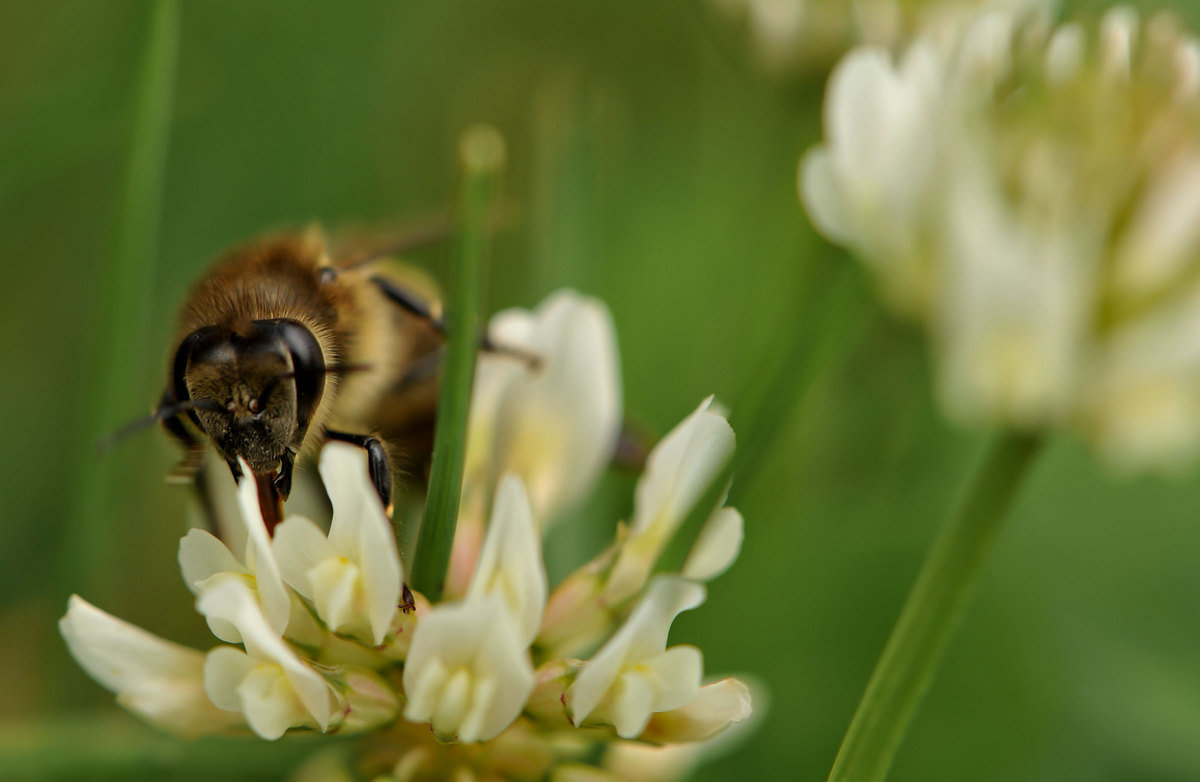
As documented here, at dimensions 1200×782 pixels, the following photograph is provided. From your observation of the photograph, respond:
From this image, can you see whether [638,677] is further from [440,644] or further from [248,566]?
[248,566]

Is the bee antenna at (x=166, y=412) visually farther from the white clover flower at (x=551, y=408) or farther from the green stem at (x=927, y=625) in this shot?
the green stem at (x=927, y=625)

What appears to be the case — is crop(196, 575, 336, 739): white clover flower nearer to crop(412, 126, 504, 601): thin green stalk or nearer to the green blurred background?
crop(412, 126, 504, 601): thin green stalk

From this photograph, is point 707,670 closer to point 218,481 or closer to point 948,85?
point 218,481

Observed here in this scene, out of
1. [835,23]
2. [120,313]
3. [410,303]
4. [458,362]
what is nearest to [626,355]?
[835,23]

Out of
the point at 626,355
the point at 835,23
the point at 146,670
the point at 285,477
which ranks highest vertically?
the point at 835,23

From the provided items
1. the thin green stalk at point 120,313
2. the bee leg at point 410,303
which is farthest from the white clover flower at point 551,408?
the thin green stalk at point 120,313
